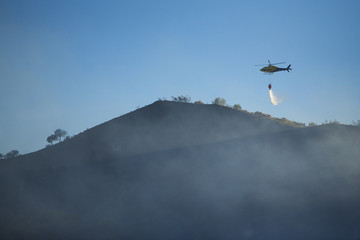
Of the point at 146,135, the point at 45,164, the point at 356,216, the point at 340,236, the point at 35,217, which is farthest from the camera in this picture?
the point at 146,135

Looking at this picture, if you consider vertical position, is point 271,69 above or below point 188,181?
above

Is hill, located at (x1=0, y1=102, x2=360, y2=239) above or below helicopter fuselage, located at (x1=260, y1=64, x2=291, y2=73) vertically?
below

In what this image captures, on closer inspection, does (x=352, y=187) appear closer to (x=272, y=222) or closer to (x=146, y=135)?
(x=272, y=222)

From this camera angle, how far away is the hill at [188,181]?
64.1 ft

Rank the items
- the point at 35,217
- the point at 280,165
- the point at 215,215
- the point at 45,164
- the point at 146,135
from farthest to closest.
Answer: the point at 146,135, the point at 45,164, the point at 280,165, the point at 35,217, the point at 215,215

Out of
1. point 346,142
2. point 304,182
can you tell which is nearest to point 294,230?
point 304,182

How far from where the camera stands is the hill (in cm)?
1953

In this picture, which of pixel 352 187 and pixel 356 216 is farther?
pixel 352 187

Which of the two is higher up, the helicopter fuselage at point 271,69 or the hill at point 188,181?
the helicopter fuselage at point 271,69

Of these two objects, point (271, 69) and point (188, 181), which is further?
point (271, 69)

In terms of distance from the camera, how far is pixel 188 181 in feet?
81.5

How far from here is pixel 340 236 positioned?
Result: 1745 cm

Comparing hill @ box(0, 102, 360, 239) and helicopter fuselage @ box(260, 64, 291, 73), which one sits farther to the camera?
helicopter fuselage @ box(260, 64, 291, 73)

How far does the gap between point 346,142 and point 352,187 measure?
6459 mm
